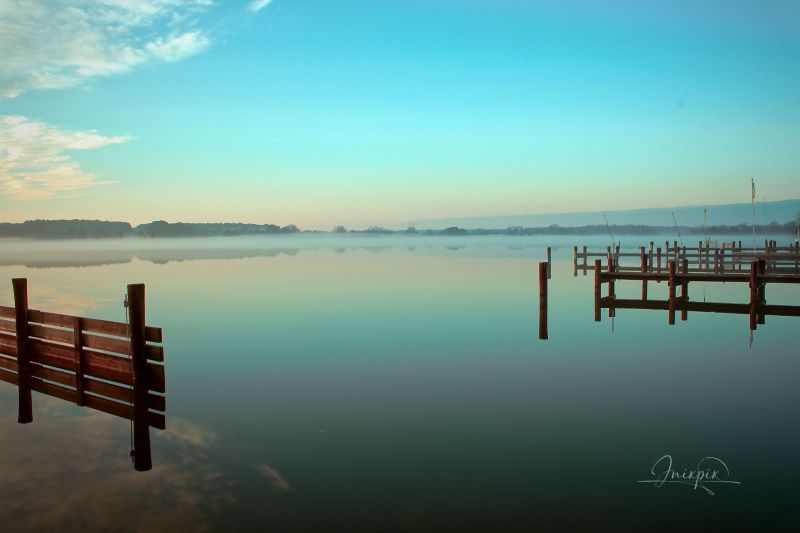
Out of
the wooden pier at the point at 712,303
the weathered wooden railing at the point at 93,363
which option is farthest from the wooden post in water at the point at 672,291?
the weathered wooden railing at the point at 93,363

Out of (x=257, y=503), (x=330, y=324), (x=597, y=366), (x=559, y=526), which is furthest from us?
(x=330, y=324)

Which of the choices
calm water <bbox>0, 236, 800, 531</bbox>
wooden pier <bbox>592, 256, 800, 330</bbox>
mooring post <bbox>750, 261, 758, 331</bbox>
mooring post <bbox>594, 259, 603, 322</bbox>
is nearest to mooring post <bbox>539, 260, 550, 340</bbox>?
calm water <bbox>0, 236, 800, 531</bbox>

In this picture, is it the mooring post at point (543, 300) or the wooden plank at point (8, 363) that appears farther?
the mooring post at point (543, 300)

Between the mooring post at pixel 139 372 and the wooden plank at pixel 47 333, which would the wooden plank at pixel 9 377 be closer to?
the wooden plank at pixel 47 333

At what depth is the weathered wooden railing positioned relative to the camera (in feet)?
34.8

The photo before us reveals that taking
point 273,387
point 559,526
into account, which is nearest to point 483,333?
point 273,387

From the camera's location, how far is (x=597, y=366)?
65.7 ft

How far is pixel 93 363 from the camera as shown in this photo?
465 inches

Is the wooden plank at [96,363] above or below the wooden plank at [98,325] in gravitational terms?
below

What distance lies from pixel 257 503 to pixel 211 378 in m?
9.16

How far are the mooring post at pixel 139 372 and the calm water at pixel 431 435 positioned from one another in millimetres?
608

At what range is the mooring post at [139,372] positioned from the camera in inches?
412

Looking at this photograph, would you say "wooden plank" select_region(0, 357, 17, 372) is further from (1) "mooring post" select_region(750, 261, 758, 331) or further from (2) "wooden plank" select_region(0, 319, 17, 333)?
(1) "mooring post" select_region(750, 261, 758, 331)

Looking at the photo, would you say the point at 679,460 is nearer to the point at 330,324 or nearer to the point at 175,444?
the point at 175,444
